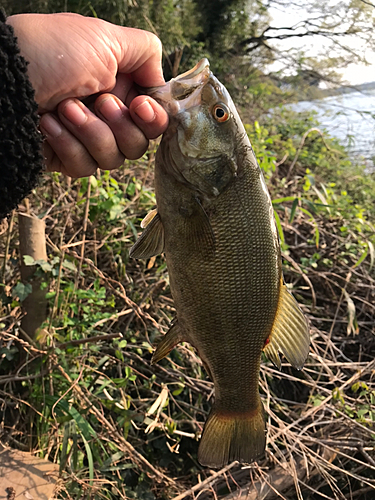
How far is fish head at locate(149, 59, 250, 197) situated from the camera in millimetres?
1326

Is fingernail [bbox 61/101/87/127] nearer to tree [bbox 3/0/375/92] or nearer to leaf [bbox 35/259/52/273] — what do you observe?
leaf [bbox 35/259/52/273]

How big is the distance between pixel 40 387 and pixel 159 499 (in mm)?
1097

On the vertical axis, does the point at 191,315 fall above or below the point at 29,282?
above

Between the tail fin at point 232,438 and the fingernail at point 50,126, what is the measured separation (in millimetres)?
→ 1230

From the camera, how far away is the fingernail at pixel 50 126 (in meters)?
1.38

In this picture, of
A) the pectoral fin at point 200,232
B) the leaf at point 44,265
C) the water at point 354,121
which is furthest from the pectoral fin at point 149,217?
the water at point 354,121

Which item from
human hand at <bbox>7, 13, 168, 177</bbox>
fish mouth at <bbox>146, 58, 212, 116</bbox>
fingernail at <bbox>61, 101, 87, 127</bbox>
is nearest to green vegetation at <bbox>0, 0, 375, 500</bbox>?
human hand at <bbox>7, 13, 168, 177</bbox>

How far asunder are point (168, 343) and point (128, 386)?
152cm

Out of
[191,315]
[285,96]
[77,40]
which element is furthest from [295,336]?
[285,96]

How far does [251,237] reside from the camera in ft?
4.54

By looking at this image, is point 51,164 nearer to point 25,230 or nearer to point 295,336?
point 25,230

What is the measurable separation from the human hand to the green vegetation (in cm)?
107

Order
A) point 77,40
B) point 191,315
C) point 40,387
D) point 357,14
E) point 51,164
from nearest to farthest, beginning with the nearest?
point 77,40 → point 191,315 → point 51,164 → point 40,387 → point 357,14

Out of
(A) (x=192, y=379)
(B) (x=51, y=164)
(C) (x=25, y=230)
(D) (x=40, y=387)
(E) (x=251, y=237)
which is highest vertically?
(B) (x=51, y=164)
